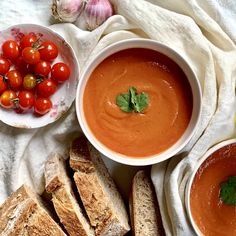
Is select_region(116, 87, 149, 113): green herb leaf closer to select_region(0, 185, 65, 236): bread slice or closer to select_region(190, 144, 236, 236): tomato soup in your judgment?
select_region(190, 144, 236, 236): tomato soup

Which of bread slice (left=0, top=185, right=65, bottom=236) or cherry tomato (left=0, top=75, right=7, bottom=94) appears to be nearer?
bread slice (left=0, top=185, right=65, bottom=236)

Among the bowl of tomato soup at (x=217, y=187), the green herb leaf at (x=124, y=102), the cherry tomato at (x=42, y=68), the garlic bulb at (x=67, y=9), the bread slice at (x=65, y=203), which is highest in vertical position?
the garlic bulb at (x=67, y=9)

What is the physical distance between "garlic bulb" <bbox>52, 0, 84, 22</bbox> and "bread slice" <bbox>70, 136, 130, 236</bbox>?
636 mm

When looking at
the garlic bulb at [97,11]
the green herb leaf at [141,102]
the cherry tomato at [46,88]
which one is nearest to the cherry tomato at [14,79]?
the cherry tomato at [46,88]

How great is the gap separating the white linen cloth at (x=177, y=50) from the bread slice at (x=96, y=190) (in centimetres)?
14

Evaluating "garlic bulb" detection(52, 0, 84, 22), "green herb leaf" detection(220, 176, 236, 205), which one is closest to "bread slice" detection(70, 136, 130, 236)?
"green herb leaf" detection(220, 176, 236, 205)

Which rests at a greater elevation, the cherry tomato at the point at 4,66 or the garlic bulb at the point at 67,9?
the garlic bulb at the point at 67,9

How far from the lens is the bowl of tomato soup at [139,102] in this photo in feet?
9.37

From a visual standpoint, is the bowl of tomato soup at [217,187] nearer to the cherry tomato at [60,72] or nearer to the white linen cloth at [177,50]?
the white linen cloth at [177,50]

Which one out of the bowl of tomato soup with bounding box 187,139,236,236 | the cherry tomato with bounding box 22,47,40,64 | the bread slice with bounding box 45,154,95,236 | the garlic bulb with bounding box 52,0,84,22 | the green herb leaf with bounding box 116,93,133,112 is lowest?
the bread slice with bounding box 45,154,95,236

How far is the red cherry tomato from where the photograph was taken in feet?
9.87

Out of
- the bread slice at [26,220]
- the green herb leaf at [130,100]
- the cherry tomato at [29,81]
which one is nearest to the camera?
the green herb leaf at [130,100]

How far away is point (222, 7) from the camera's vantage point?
310 cm

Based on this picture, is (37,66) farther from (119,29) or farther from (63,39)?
(119,29)
